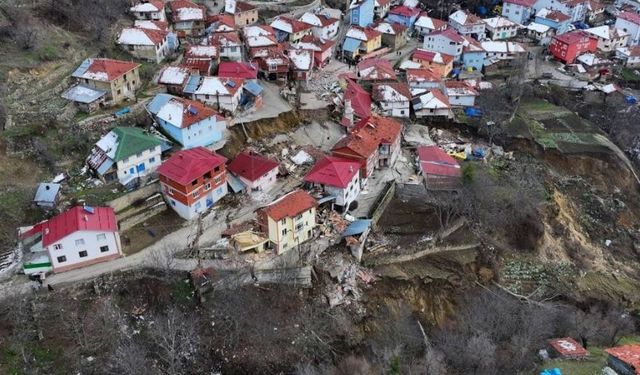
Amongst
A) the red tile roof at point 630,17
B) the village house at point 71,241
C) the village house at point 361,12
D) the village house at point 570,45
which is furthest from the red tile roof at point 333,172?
the red tile roof at point 630,17

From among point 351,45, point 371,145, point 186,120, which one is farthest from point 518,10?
point 186,120

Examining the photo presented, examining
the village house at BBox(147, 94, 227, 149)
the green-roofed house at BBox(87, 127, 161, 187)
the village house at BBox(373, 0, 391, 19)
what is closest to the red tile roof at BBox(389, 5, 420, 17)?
the village house at BBox(373, 0, 391, 19)

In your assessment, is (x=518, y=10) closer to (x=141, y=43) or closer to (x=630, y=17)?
(x=630, y=17)

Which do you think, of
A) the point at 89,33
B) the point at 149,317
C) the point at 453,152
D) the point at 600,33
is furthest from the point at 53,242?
the point at 600,33

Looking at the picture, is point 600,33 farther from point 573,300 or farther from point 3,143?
point 3,143

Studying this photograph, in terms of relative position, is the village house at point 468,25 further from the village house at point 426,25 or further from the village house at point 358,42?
the village house at point 358,42
